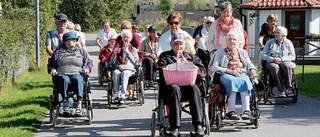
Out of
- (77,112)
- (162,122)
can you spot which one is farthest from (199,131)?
(77,112)

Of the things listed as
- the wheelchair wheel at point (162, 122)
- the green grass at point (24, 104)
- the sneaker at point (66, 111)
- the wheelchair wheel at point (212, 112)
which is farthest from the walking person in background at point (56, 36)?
the wheelchair wheel at point (162, 122)

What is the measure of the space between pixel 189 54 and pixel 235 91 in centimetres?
92

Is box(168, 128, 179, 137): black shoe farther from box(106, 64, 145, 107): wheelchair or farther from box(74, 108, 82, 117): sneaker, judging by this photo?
box(106, 64, 145, 107): wheelchair

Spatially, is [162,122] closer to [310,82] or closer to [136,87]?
[136,87]

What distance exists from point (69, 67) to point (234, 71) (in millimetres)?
2762

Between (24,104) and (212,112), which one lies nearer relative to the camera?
(212,112)

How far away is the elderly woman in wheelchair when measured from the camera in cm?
1029

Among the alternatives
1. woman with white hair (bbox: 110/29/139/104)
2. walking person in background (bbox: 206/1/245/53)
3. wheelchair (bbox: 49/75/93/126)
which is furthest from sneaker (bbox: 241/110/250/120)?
woman with white hair (bbox: 110/29/139/104)

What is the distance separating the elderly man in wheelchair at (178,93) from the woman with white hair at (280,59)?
13.5 feet

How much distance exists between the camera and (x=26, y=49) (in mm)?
20531

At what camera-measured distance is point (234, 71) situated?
10.5m

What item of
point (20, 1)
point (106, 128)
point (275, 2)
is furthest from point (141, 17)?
point (106, 128)

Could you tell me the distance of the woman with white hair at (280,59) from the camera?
1368 centimetres

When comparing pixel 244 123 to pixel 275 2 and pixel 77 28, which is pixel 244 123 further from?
pixel 275 2
